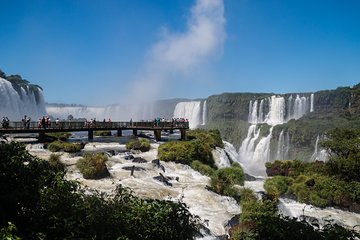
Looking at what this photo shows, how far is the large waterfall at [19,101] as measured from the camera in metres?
57.3

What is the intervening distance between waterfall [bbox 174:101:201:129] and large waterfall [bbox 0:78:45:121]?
33795 mm

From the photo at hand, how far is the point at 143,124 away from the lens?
4056 centimetres

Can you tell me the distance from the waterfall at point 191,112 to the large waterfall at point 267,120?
1476 centimetres

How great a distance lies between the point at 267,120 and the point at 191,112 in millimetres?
22462

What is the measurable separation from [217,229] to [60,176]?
8549 mm

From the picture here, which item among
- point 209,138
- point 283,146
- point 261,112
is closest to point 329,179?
point 209,138

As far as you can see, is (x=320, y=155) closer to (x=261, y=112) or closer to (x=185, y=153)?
(x=261, y=112)

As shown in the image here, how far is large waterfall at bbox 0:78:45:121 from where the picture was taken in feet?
188

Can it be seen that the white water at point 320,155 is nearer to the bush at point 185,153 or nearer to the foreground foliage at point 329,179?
the foreground foliage at point 329,179

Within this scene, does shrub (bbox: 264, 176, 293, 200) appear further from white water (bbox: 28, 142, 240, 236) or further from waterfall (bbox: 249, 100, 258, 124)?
waterfall (bbox: 249, 100, 258, 124)

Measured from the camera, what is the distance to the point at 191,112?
88250 mm

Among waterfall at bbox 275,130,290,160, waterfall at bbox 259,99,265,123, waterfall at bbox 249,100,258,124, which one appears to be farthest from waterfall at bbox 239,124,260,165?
waterfall at bbox 249,100,258,124

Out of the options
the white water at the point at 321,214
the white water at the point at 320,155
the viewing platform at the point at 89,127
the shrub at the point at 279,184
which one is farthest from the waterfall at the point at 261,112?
the white water at the point at 321,214

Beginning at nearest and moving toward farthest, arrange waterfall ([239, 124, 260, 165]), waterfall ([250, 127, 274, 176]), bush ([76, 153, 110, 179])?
bush ([76, 153, 110, 179]) → waterfall ([250, 127, 274, 176]) → waterfall ([239, 124, 260, 165])
